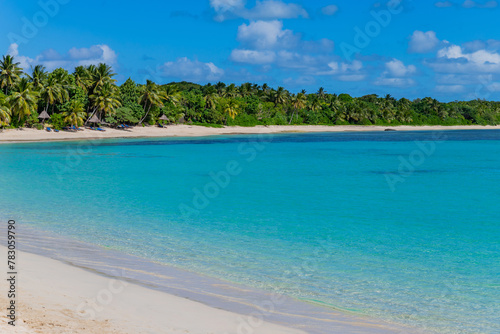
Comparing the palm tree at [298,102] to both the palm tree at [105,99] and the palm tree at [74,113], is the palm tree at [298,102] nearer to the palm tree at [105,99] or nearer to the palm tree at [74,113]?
the palm tree at [105,99]

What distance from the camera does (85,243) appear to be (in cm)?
1309

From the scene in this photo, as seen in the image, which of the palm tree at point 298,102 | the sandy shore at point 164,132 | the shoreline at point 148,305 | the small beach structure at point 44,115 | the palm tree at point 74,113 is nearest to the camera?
the shoreline at point 148,305

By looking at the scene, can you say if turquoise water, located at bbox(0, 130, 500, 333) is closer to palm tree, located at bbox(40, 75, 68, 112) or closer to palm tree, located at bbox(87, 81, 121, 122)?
palm tree, located at bbox(40, 75, 68, 112)

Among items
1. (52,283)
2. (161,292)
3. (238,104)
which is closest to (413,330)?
(161,292)

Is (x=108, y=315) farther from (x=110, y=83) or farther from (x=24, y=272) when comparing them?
(x=110, y=83)

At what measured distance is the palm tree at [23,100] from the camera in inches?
2859

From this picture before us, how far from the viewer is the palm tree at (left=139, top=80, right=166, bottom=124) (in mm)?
96250

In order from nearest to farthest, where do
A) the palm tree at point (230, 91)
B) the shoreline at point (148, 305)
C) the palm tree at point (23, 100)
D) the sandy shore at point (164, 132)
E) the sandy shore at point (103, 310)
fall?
1. the sandy shore at point (103, 310)
2. the shoreline at point (148, 305)
3. the palm tree at point (23, 100)
4. the sandy shore at point (164, 132)
5. the palm tree at point (230, 91)

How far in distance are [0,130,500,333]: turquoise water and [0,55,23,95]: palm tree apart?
4876cm

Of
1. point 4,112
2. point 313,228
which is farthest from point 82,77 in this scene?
point 313,228

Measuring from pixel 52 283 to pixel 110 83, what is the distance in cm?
8465

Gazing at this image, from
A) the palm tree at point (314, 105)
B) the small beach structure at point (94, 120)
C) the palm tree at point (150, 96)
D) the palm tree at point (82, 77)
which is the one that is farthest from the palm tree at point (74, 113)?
the palm tree at point (314, 105)

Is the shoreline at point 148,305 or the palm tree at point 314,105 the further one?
the palm tree at point 314,105

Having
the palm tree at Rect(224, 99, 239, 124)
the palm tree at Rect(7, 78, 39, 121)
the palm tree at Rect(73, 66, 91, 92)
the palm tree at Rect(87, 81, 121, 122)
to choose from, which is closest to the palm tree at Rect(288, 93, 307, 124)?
the palm tree at Rect(224, 99, 239, 124)
